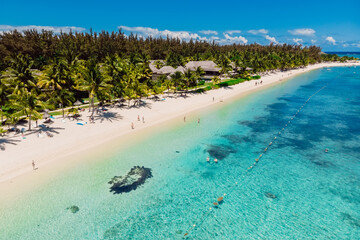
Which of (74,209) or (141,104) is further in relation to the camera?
(141,104)

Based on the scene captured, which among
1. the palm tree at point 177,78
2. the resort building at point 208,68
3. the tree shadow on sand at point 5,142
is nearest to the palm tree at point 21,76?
the tree shadow on sand at point 5,142

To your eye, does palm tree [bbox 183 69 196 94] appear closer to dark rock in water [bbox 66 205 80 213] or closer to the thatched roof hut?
the thatched roof hut

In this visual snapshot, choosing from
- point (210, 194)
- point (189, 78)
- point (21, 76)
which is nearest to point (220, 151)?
point (210, 194)

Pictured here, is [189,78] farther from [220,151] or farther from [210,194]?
[210,194]

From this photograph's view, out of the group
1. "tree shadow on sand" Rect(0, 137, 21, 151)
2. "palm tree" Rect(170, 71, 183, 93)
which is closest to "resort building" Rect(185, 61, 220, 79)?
"palm tree" Rect(170, 71, 183, 93)

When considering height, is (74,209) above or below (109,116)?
below

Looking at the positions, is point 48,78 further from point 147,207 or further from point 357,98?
point 357,98

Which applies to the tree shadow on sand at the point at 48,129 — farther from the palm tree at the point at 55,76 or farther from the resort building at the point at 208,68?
the resort building at the point at 208,68
